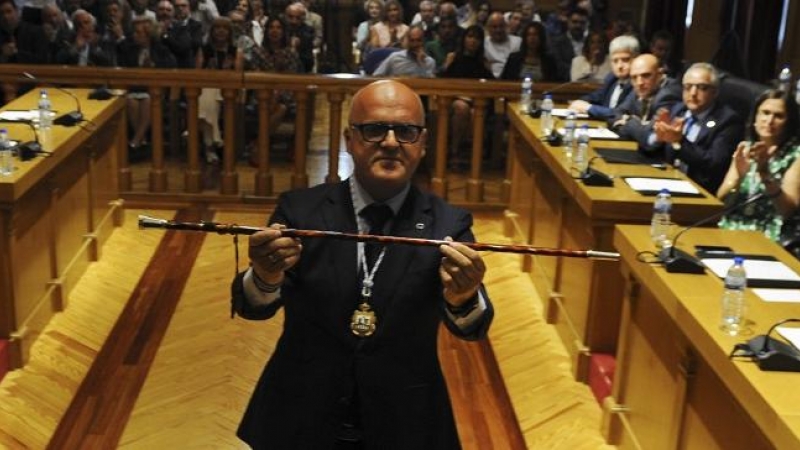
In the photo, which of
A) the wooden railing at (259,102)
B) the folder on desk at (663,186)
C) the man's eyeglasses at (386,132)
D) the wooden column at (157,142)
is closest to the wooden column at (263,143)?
the wooden railing at (259,102)

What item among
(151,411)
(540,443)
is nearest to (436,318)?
(540,443)

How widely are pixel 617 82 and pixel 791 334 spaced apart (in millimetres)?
3789

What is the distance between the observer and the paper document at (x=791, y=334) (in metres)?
2.95

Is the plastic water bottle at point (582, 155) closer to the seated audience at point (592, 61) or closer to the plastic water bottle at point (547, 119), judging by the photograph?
the plastic water bottle at point (547, 119)

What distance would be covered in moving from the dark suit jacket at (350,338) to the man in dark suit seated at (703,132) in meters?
3.19

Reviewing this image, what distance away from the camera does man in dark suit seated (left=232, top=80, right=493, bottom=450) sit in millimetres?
2201

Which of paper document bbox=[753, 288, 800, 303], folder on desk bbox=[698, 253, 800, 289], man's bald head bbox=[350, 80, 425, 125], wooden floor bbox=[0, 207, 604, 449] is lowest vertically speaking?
wooden floor bbox=[0, 207, 604, 449]

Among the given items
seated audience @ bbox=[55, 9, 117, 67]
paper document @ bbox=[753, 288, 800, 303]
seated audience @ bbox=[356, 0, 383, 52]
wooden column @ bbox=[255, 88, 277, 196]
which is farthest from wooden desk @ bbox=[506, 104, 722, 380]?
seated audience @ bbox=[356, 0, 383, 52]

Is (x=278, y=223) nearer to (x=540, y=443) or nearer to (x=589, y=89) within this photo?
(x=540, y=443)

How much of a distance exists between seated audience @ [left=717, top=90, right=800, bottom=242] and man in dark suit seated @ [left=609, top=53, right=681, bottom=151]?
4.05ft

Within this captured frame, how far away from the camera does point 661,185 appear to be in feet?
15.6

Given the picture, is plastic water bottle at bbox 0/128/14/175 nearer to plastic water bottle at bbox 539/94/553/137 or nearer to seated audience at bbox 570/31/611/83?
plastic water bottle at bbox 539/94/553/137

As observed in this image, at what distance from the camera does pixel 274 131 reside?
27.0 feet

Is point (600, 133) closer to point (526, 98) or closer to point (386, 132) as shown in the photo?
point (526, 98)
